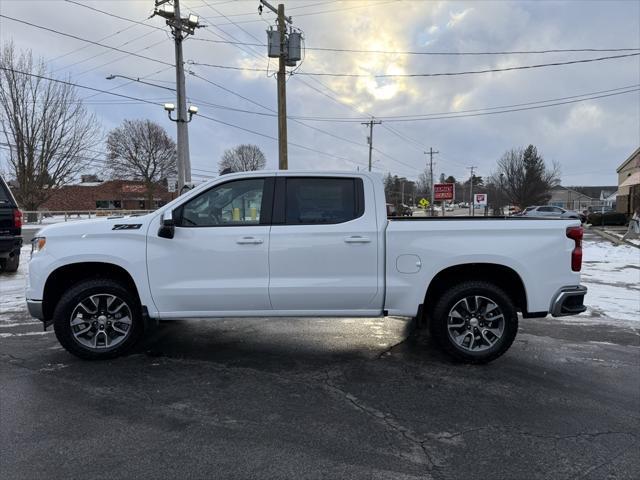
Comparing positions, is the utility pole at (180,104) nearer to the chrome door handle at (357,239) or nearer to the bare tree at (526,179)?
the chrome door handle at (357,239)

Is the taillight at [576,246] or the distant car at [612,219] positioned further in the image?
the distant car at [612,219]

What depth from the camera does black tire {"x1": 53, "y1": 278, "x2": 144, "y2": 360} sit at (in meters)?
4.73

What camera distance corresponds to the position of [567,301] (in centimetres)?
471

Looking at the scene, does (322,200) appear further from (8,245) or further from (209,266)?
(8,245)

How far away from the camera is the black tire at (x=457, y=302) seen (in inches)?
186

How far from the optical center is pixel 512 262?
15.3 ft

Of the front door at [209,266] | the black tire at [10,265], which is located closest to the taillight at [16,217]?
the black tire at [10,265]

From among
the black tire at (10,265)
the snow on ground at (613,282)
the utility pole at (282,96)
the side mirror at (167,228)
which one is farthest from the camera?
the utility pole at (282,96)

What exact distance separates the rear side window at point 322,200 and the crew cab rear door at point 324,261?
1 cm

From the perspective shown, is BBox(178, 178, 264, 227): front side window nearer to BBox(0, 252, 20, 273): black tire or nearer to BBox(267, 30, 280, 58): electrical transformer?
BBox(0, 252, 20, 273): black tire

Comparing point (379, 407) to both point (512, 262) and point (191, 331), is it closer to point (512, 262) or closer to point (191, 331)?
point (512, 262)

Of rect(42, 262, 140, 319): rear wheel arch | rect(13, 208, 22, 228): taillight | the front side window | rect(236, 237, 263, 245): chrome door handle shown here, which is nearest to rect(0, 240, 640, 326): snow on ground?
rect(13, 208, 22, 228): taillight

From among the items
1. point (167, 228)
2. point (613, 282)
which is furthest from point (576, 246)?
point (613, 282)

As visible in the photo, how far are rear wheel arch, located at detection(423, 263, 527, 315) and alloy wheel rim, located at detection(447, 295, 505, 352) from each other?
A: 0.23 metres
